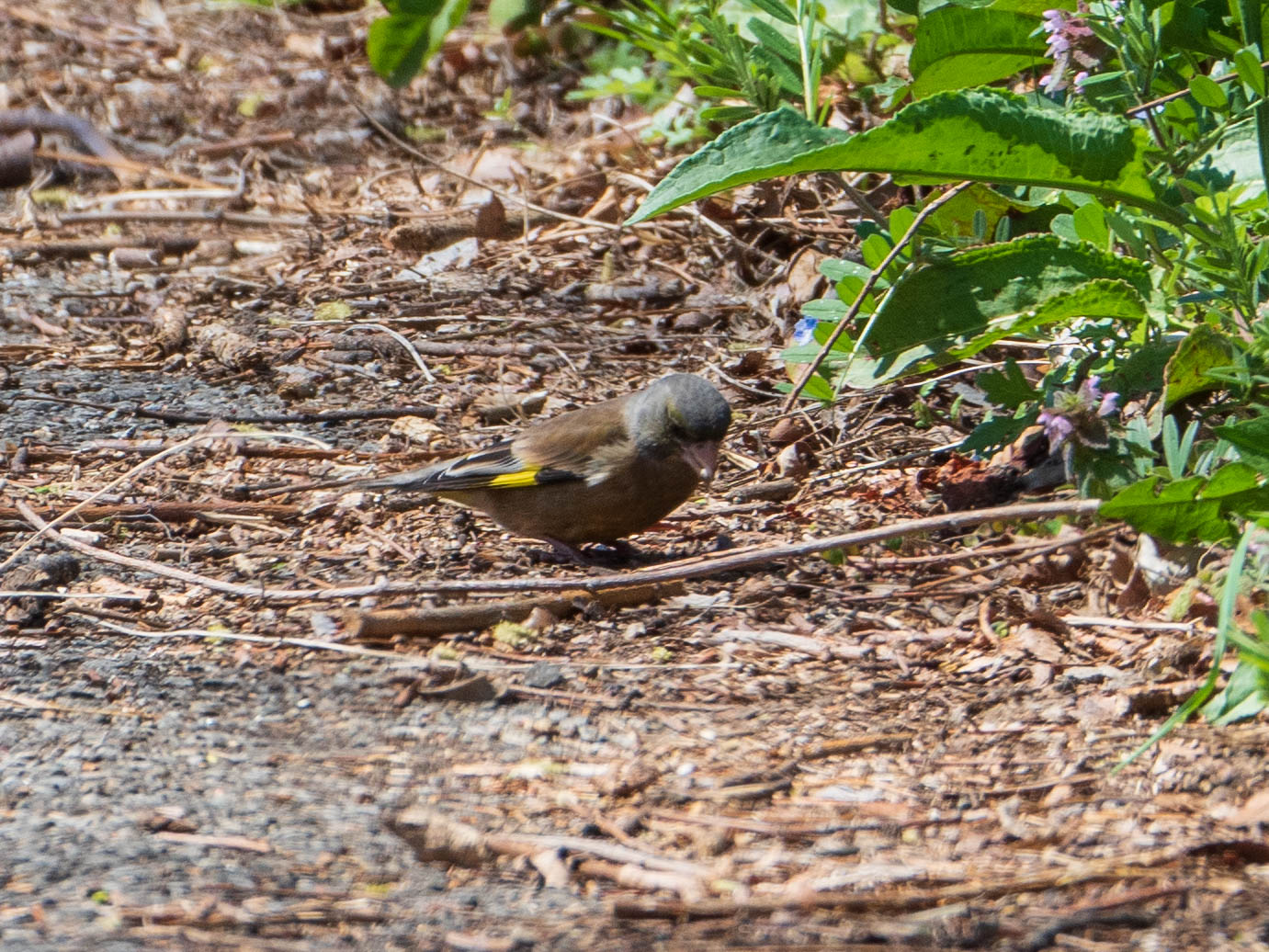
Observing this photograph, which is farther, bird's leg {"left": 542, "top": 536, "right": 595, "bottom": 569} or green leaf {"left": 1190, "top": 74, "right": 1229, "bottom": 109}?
bird's leg {"left": 542, "top": 536, "right": 595, "bottom": 569}

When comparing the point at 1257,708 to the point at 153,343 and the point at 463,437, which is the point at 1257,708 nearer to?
the point at 463,437

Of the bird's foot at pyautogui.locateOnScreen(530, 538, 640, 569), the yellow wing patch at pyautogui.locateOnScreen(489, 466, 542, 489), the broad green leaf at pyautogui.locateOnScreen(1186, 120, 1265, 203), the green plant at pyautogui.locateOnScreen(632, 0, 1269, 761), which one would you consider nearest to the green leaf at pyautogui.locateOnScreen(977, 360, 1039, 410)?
the green plant at pyautogui.locateOnScreen(632, 0, 1269, 761)

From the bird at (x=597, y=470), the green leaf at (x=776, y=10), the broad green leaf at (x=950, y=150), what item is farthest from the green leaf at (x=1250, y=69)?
the bird at (x=597, y=470)

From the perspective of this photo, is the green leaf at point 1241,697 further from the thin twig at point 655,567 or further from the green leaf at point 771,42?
the green leaf at point 771,42

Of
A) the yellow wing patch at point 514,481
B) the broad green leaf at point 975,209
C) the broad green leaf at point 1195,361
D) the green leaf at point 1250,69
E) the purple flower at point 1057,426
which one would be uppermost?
the green leaf at point 1250,69

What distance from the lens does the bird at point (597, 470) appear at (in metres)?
4.77

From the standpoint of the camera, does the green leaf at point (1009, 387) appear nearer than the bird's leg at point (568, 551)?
Yes

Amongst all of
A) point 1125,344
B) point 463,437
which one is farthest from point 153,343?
point 1125,344

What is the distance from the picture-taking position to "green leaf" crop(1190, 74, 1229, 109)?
144 inches

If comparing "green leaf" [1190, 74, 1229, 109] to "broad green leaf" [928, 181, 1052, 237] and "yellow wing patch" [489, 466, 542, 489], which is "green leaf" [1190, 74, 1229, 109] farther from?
"yellow wing patch" [489, 466, 542, 489]

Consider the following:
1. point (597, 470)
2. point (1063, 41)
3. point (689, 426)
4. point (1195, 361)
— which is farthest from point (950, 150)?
point (597, 470)

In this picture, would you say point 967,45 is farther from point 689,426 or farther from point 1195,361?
point 689,426

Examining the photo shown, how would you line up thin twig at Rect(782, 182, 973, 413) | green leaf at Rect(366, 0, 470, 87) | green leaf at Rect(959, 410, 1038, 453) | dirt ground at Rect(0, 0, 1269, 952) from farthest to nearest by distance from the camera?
green leaf at Rect(366, 0, 470, 87), green leaf at Rect(959, 410, 1038, 453), thin twig at Rect(782, 182, 973, 413), dirt ground at Rect(0, 0, 1269, 952)

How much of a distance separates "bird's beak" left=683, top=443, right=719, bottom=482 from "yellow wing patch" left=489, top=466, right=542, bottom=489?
50cm
